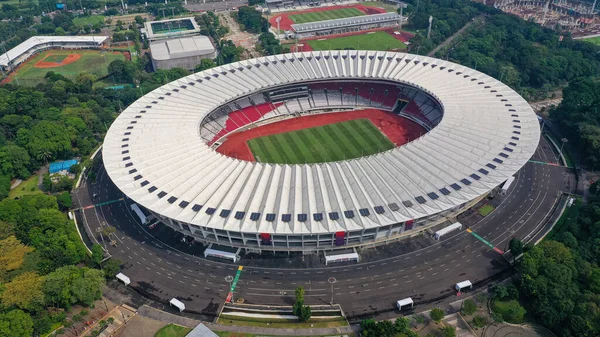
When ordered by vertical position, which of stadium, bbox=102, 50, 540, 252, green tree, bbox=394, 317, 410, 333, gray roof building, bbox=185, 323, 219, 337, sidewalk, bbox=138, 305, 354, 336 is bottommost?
sidewalk, bbox=138, 305, 354, 336

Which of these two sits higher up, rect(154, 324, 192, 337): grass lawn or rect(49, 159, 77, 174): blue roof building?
rect(49, 159, 77, 174): blue roof building

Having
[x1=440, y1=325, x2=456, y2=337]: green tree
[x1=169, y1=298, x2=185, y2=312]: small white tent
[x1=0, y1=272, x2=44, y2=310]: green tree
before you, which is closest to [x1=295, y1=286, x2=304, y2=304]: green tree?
[x1=169, y1=298, x2=185, y2=312]: small white tent

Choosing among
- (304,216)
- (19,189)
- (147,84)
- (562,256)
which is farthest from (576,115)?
(19,189)

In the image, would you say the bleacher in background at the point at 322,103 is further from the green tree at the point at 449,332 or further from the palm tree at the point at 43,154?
the green tree at the point at 449,332

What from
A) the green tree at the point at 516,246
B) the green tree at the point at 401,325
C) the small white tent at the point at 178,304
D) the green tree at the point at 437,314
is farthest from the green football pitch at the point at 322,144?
the green tree at the point at 401,325

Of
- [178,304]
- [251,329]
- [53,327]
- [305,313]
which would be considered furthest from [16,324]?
[305,313]

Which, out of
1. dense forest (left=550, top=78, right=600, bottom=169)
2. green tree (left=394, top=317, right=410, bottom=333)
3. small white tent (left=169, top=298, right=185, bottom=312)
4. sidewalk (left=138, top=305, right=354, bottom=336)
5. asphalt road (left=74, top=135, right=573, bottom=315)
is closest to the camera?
green tree (left=394, top=317, right=410, bottom=333)

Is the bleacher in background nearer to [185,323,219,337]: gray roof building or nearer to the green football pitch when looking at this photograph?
the green football pitch
